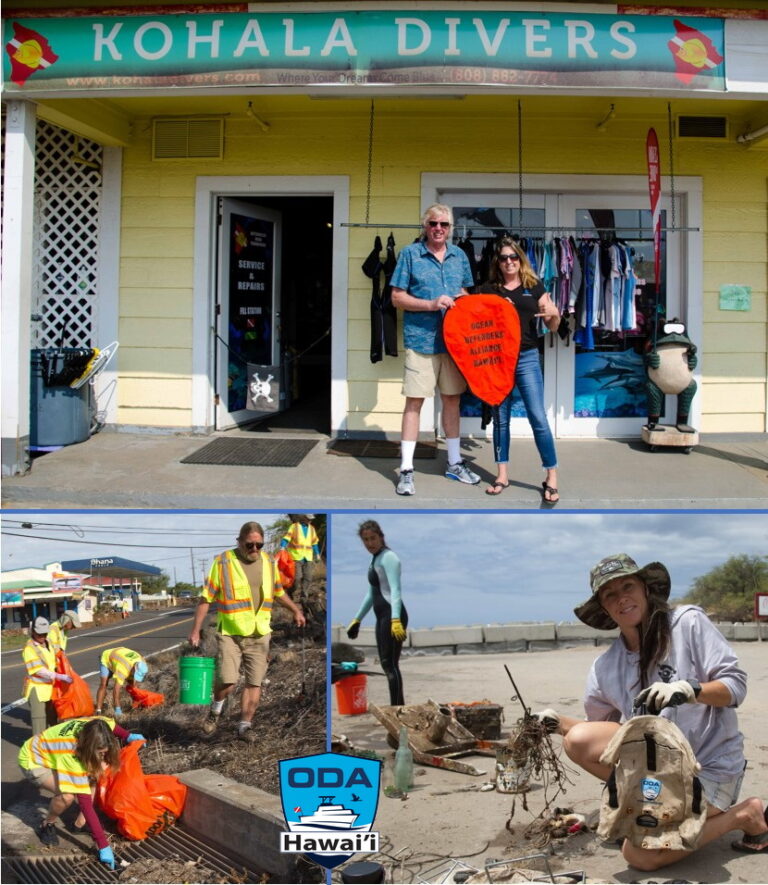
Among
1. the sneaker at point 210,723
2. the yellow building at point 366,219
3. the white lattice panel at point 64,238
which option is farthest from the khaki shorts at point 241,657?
the white lattice panel at point 64,238

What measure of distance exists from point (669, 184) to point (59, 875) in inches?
275

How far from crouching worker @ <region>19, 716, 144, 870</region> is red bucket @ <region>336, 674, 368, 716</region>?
3.11 ft

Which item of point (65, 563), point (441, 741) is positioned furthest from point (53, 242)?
point (441, 741)

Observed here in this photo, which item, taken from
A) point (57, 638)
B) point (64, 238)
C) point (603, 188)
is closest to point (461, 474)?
point (603, 188)

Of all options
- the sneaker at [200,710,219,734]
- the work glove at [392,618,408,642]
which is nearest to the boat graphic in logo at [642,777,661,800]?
the work glove at [392,618,408,642]

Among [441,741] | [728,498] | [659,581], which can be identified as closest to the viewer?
[659,581]

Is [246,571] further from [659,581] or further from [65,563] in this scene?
[659,581]

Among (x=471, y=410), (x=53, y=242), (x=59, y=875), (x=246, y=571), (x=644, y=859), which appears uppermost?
(x=53, y=242)

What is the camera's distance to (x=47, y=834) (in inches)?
151

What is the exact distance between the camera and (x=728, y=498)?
6.88 metres

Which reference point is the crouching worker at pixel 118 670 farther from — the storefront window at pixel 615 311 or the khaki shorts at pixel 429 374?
the storefront window at pixel 615 311

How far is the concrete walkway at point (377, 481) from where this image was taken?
6.79 m

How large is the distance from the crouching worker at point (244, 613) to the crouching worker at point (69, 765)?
0.41 m

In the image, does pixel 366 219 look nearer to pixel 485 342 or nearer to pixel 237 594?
pixel 485 342
